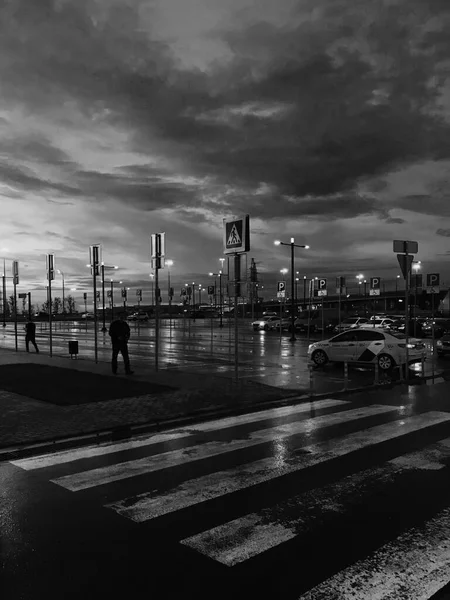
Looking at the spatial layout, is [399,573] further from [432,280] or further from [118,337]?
[432,280]

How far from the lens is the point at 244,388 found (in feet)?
43.2

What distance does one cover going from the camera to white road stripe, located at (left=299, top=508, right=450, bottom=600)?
3.75 meters

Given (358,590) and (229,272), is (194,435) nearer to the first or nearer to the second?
(358,590)

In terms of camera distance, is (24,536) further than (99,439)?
No

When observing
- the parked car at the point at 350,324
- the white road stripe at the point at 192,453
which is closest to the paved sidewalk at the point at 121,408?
the white road stripe at the point at 192,453

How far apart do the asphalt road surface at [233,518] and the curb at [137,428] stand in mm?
357

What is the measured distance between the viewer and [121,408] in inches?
418

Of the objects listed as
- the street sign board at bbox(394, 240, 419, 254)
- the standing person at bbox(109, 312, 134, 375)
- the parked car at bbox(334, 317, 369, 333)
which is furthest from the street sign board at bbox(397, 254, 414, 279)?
the parked car at bbox(334, 317, 369, 333)

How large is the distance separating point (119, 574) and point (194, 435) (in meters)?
4.70

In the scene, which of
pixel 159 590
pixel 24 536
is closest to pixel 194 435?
pixel 24 536

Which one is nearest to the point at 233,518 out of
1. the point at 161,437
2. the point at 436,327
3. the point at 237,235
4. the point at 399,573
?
the point at 399,573

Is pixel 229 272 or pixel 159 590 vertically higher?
pixel 229 272

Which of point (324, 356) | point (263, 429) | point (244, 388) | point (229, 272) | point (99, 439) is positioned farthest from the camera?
point (324, 356)

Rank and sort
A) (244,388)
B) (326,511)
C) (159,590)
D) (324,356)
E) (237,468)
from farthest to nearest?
(324,356)
(244,388)
(237,468)
(326,511)
(159,590)
